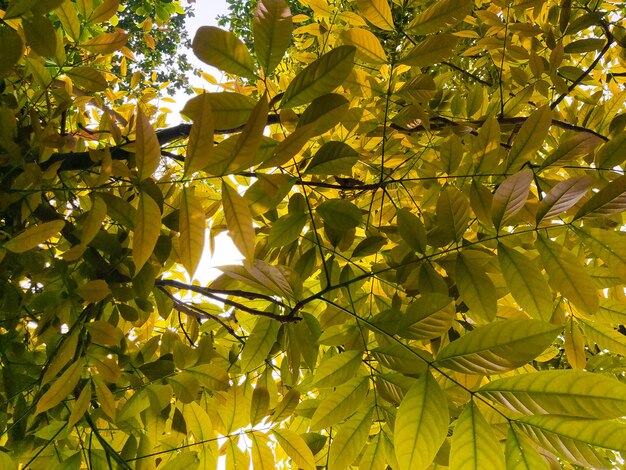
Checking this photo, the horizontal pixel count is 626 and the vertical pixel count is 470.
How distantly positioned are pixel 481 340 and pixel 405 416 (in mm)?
142

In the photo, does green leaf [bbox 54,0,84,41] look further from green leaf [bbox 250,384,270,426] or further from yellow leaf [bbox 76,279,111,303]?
green leaf [bbox 250,384,270,426]

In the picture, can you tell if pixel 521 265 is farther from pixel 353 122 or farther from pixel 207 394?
pixel 207 394

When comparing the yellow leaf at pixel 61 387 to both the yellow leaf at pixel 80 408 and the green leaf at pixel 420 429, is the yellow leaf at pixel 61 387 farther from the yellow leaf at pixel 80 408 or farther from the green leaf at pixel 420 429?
the green leaf at pixel 420 429

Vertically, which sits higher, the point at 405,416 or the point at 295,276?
the point at 295,276

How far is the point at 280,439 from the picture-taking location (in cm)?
99

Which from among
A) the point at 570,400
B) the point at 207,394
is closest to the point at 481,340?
the point at 570,400

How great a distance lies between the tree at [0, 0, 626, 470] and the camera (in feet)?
2.01

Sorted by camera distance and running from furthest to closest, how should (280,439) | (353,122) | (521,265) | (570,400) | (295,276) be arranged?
(353,122) → (280,439) → (295,276) → (521,265) → (570,400)

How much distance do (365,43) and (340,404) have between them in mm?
715

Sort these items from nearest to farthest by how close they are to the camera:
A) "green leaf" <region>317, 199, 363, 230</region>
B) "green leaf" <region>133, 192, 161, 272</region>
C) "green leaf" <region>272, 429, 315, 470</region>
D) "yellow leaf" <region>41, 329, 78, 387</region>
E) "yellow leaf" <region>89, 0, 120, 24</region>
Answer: "green leaf" <region>133, 192, 161, 272</region>
"yellow leaf" <region>41, 329, 78, 387</region>
"green leaf" <region>317, 199, 363, 230</region>
"green leaf" <region>272, 429, 315, 470</region>
"yellow leaf" <region>89, 0, 120, 24</region>

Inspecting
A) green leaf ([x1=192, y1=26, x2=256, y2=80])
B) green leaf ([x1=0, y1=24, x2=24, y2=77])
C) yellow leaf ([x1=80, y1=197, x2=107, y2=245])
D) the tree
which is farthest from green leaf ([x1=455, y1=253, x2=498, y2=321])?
green leaf ([x1=0, y1=24, x2=24, y2=77])

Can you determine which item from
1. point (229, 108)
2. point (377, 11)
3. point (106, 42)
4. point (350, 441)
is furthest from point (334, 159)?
point (106, 42)

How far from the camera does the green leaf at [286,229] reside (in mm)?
969

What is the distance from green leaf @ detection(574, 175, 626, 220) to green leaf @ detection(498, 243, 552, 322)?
126 millimetres
